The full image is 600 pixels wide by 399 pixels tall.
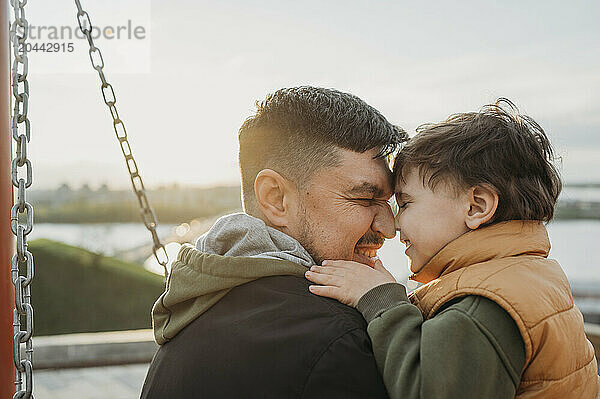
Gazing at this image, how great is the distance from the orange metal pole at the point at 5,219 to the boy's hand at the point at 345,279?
0.97 m

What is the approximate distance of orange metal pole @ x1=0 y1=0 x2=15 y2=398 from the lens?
2.14 meters

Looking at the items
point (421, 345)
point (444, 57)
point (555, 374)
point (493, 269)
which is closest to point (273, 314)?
point (421, 345)

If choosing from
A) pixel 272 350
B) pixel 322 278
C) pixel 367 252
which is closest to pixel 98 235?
pixel 367 252

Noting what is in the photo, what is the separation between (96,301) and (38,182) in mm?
3055

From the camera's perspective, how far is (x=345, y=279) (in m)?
1.64

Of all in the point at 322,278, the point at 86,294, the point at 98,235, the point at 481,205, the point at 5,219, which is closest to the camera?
the point at 322,278

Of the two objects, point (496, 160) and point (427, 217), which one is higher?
point (496, 160)

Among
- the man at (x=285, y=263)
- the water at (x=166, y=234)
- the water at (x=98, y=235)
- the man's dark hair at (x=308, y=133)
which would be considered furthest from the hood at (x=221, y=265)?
the water at (x=98, y=235)

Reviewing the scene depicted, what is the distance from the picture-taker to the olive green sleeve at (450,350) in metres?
1.42

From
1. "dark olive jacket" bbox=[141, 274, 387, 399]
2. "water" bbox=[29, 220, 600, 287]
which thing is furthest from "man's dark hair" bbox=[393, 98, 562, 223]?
"water" bbox=[29, 220, 600, 287]

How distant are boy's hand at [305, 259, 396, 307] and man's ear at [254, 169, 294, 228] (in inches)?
7.9

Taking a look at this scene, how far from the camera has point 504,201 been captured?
5.92 feet

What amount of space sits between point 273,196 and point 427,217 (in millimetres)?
382

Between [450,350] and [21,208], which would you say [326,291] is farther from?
[21,208]
